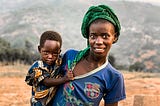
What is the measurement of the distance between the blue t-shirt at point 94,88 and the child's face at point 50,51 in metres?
0.26

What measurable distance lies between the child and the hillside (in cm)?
3942

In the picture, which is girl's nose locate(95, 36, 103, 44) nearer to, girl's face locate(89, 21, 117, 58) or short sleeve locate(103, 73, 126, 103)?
girl's face locate(89, 21, 117, 58)

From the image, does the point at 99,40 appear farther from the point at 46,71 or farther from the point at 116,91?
the point at 46,71

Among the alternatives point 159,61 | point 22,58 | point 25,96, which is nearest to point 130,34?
point 159,61

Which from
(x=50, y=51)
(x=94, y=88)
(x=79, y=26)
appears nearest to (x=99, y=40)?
(x=94, y=88)

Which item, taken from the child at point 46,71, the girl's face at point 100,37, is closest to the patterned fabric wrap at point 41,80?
the child at point 46,71

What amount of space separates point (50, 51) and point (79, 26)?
7498 cm

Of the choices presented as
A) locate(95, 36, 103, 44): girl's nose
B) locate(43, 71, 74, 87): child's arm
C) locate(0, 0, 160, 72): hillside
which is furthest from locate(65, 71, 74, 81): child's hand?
locate(0, 0, 160, 72): hillside

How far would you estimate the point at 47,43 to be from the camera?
2266 millimetres

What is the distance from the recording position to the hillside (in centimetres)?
5288

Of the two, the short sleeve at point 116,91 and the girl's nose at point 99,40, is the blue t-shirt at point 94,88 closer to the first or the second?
the short sleeve at point 116,91

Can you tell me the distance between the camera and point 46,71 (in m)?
2.23

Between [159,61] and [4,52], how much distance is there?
24505 mm

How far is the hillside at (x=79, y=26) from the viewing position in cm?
5288
